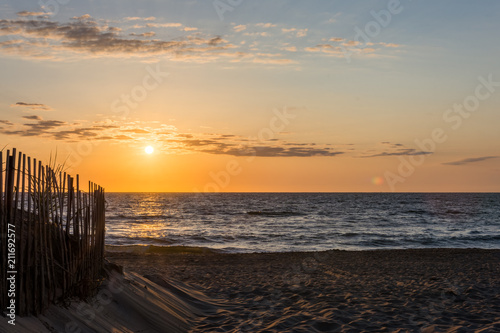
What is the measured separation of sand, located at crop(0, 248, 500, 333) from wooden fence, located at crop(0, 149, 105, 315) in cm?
30

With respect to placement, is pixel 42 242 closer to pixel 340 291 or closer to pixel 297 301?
pixel 297 301

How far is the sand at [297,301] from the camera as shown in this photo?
6590mm

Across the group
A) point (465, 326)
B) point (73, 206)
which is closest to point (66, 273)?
point (73, 206)

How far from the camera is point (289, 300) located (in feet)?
28.7

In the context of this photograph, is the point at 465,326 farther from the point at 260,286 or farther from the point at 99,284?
the point at 99,284

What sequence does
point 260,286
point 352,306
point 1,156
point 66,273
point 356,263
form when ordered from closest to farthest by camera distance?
point 1,156, point 66,273, point 352,306, point 260,286, point 356,263

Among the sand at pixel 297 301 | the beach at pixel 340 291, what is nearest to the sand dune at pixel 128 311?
the sand at pixel 297 301

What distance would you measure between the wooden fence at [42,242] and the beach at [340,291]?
7.31ft

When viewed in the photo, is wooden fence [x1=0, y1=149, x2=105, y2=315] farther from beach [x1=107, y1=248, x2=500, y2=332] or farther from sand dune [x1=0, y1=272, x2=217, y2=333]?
beach [x1=107, y1=248, x2=500, y2=332]

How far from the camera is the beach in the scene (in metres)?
7.04

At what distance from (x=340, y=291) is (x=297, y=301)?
1363 millimetres

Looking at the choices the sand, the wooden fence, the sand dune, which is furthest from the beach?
the wooden fence

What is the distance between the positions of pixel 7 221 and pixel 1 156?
734 millimetres

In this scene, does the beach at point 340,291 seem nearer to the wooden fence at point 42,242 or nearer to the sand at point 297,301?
the sand at point 297,301
